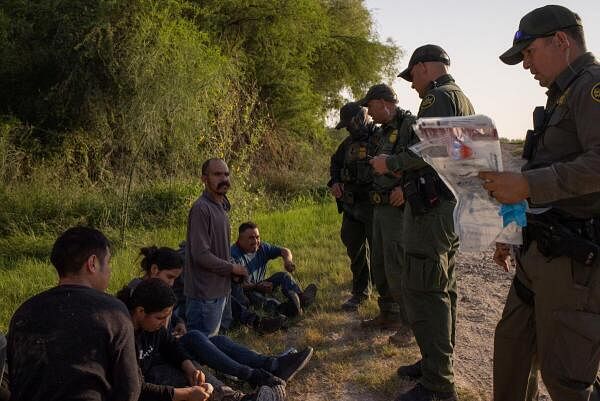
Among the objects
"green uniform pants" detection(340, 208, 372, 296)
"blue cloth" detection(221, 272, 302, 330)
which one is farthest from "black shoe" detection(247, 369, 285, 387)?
"green uniform pants" detection(340, 208, 372, 296)

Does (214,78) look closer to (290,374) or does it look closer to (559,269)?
(290,374)

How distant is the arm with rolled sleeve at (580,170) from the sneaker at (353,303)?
354 cm

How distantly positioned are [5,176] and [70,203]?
139 cm

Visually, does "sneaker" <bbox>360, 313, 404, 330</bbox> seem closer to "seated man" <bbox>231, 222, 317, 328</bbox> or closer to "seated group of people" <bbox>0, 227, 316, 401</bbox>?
"seated man" <bbox>231, 222, 317, 328</bbox>

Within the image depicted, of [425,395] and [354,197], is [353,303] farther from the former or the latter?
[425,395]

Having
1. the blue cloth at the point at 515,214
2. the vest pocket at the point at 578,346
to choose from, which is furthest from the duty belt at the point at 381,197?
the vest pocket at the point at 578,346

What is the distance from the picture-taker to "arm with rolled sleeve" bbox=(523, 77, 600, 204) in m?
2.25

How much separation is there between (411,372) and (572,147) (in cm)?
221

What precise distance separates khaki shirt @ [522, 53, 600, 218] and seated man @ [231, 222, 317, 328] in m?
3.36

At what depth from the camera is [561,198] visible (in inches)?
91.7

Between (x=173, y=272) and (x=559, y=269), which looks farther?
(x=173, y=272)

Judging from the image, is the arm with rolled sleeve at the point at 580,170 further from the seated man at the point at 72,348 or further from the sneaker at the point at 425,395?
the seated man at the point at 72,348

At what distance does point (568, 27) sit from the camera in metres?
2.49

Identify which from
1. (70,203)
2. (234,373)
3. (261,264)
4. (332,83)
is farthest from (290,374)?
(332,83)
